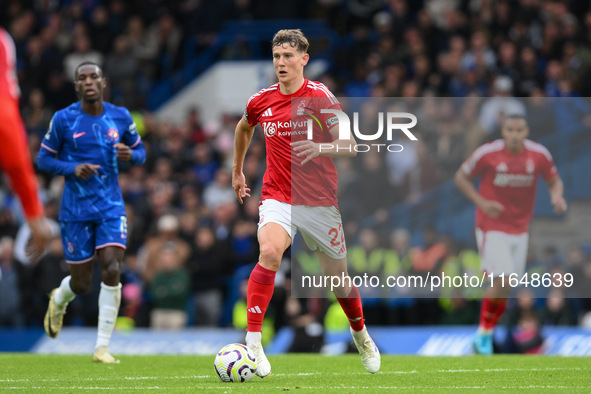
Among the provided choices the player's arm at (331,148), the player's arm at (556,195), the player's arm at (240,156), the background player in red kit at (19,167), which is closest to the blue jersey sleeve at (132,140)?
the player's arm at (240,156)

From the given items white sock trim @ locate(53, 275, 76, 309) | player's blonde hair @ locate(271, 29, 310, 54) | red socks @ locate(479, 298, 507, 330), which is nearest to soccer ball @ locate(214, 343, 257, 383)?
player's blonde hair @ locate(271, 29, 310, 54)

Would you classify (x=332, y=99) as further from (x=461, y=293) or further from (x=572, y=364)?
(x=461, y=293)

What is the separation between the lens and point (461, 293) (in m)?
16.1

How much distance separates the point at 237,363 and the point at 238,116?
14.6m

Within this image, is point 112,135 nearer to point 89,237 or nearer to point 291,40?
point 89,237

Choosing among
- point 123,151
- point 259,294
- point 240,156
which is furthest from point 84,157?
point 259,294

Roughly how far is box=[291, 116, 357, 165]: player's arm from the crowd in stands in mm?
6875

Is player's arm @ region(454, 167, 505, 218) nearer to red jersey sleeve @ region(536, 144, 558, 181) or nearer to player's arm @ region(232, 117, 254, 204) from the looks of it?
red jersey sleeve @ region(536, 144, 558, 181)

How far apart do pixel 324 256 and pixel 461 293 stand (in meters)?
7.29

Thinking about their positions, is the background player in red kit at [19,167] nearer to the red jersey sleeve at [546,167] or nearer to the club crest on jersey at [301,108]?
the club crest on jersey at [301,108]

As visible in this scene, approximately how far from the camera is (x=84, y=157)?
439 inches

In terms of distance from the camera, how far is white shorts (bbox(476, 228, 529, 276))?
41.7ft

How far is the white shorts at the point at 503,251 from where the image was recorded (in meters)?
12.7

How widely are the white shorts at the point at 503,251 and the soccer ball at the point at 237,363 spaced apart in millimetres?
4911
